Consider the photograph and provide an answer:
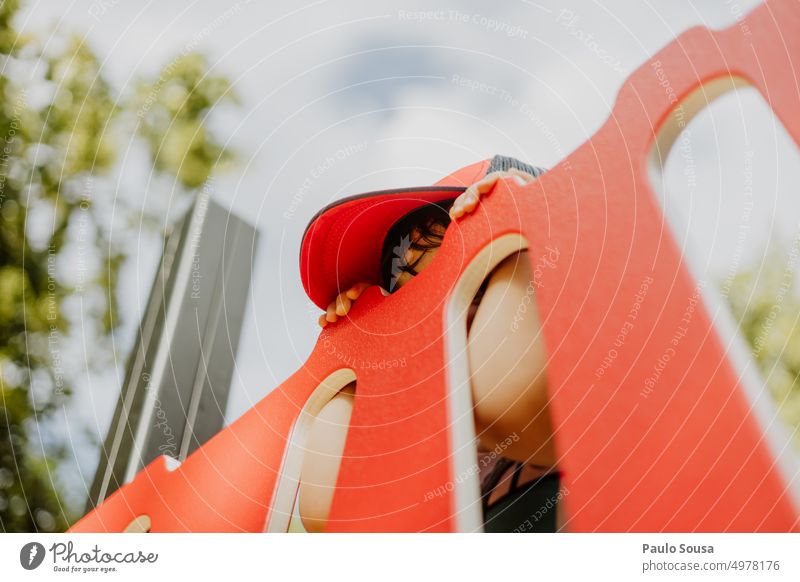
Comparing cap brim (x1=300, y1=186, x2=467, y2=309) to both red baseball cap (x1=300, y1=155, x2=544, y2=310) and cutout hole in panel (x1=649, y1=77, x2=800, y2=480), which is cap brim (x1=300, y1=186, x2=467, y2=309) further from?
cutout hole in panel (x1=649, y1=77, x2=800, y2=480)

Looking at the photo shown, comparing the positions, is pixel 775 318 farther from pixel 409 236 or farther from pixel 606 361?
pixel 409 236

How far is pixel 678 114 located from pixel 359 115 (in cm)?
32

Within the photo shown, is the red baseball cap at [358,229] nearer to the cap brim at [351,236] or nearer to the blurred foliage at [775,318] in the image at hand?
the cap brim at [351,236]

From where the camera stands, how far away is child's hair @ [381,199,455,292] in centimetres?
61

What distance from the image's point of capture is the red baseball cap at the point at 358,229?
60 centimetres

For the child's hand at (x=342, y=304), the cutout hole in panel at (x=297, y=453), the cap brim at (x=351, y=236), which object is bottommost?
the cutout hole in panel at (x=297, y=453)

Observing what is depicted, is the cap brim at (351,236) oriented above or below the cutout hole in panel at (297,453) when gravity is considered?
above

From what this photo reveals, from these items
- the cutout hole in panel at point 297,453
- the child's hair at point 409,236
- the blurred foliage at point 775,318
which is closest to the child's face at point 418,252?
the child's hair at point 409,236

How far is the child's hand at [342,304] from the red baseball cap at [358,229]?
0.05 ft

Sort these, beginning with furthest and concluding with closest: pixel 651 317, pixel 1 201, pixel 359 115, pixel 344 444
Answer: pixel 1 201
pixel 359 115
pixel 344 444
pixel 651 317

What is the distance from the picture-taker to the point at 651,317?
1.50 ft

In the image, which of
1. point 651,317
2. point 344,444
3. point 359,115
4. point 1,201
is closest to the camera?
point 651,317
